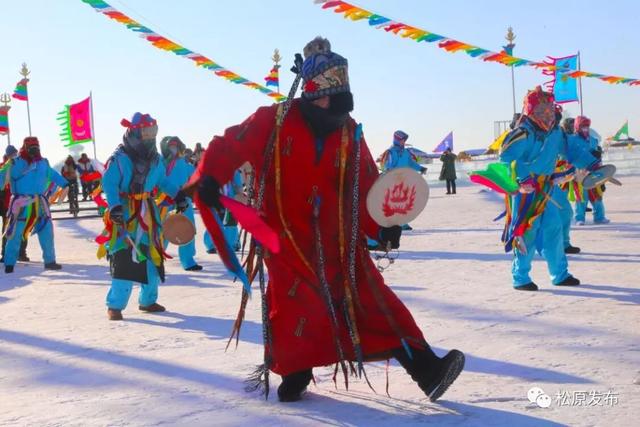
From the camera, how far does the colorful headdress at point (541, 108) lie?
270 inches

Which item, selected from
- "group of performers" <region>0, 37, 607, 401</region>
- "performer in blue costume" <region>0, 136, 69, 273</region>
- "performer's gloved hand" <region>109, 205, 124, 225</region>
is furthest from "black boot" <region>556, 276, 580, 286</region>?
"performer in blue costume" <region>0, 136, 69, 273</region>

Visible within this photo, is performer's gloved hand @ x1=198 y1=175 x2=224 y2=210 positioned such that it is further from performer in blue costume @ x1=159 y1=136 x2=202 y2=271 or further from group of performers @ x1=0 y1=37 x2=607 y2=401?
performer in blue costume @ x1=159 y1=136 x2=202 y2=271

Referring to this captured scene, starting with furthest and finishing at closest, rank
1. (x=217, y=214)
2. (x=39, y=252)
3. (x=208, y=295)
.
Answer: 1. (x=39, y=252)
2. (x=208, y=295)
3. (x=217, y=214)

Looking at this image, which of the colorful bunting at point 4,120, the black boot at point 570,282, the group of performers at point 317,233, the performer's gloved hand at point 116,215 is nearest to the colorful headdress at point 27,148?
the performer's gloved hand at point 116,215

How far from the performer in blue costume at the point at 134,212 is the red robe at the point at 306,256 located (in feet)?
9.44

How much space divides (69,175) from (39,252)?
9610 millimetres

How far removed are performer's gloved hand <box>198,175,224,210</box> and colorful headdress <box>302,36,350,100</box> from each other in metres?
0.62

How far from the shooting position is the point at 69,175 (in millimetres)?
23250

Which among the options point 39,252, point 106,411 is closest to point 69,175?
point 39,252

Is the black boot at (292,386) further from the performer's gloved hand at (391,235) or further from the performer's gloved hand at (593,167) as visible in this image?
the performer's gloved hand at (593,167)

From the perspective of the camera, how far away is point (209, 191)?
3.90 meters

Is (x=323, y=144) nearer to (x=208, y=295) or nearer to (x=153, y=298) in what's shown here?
(x=153, y=298)

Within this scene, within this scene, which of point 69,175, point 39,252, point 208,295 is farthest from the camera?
point 69,175

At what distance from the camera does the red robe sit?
3.97m
